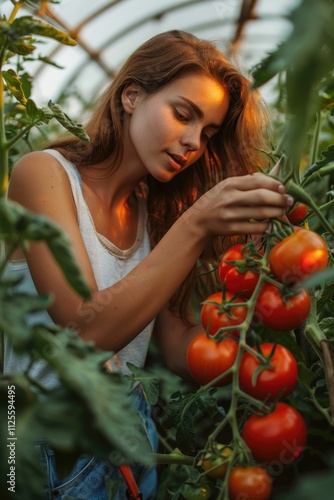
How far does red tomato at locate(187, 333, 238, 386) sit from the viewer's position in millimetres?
663

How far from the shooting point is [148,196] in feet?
5.15

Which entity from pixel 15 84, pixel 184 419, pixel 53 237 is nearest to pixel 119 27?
pixel 15 84

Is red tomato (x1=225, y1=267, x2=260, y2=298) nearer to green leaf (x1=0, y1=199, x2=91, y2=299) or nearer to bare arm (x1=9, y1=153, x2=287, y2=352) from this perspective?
bare arm (x1=9, y1=153, x2=287, y2=352)

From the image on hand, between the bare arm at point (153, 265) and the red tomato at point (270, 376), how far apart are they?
0.20 m

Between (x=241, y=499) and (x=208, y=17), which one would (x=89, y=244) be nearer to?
(x=241, y=499)

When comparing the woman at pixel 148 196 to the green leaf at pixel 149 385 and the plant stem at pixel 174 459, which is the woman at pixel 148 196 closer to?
the green leaf at pixel 149 385

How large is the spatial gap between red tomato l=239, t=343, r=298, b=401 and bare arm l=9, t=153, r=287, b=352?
0.65ft

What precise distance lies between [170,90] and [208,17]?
4563mm

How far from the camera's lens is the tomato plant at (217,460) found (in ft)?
2.01

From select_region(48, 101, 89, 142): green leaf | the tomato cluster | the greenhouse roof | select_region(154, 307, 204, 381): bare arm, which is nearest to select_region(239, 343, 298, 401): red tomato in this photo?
the tomato cluster

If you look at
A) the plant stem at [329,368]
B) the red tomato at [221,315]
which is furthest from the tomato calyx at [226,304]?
the plant stem at [329,368]

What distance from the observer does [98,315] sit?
956mm

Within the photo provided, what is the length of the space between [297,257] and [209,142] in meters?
0.83

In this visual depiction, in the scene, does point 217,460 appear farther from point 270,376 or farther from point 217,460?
point 270,376
